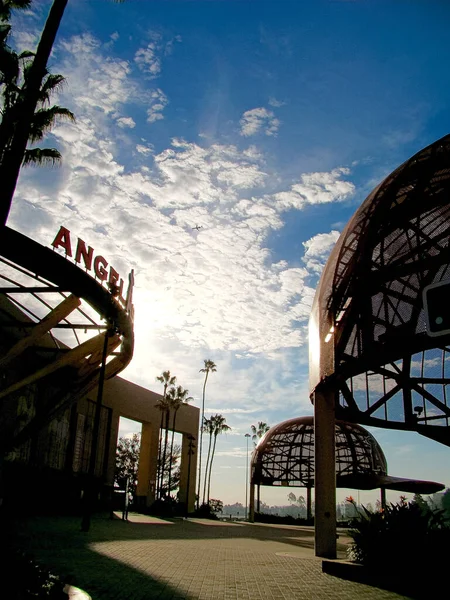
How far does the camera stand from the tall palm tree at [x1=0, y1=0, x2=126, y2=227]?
1148 centimetres

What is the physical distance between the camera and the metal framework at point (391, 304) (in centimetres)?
1276

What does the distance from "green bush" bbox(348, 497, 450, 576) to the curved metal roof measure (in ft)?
112

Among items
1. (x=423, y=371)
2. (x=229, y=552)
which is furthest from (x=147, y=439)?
(x=423, y=371)

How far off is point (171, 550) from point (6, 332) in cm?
1724

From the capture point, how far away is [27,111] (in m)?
12.1

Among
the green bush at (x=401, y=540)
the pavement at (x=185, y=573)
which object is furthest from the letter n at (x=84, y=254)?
the green bush at (x=401, y=540)

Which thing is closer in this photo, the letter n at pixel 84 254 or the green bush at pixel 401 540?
the green bush at pixel 401 540

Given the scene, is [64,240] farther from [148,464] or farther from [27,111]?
[148,464]

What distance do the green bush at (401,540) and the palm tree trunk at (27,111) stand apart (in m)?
11.0

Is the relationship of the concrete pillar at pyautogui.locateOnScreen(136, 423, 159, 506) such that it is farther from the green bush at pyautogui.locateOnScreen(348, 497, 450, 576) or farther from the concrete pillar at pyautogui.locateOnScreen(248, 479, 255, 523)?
the green bush at pyautogui.locateOnScreen(348, 497, 450, 576)

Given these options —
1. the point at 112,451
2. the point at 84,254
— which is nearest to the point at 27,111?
the point at 84,254

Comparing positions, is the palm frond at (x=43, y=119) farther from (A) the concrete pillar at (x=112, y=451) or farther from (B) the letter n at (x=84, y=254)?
(A) the concrete pillar at (x=112, y=451)

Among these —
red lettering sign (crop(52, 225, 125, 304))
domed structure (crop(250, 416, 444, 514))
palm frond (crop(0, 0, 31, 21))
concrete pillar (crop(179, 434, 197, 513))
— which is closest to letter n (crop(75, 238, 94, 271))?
red lettering sign (crop(52, 225, 125, 304))

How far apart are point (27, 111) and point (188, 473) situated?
46287mm
